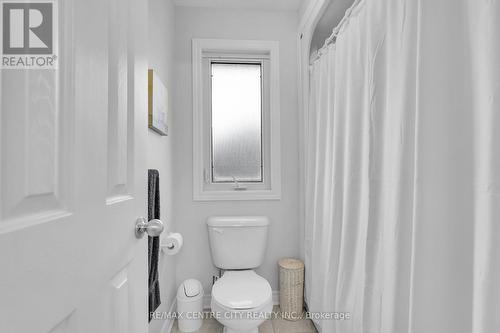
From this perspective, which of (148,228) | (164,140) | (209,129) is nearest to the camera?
(148,228)

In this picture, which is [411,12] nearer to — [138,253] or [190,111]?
[138,253]

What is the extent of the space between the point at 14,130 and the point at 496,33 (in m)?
0.98

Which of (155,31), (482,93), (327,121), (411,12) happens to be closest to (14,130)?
(482,93)

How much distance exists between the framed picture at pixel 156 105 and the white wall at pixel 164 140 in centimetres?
6

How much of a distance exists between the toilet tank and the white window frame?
0.23 metres

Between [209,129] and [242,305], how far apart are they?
136 centimetres

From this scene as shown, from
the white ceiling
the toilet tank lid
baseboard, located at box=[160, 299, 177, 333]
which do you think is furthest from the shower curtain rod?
baseboard, located at box=[160, 299, 177, 333]

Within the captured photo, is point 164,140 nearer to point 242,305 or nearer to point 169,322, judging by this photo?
point 242,305

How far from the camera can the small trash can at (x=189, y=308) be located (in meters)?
1.79

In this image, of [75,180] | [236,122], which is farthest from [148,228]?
[236,122]

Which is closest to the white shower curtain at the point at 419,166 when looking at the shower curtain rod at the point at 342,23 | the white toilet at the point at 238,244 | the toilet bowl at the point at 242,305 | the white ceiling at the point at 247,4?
the shower curtain rod at the point at 342,23

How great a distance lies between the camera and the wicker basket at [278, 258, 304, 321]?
1.94m

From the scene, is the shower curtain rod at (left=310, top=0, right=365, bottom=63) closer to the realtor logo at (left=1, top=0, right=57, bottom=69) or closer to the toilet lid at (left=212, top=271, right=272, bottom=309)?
the realtor logo at (left=1, top=0, right=57, bottom=69)

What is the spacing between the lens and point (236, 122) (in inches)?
89.9
